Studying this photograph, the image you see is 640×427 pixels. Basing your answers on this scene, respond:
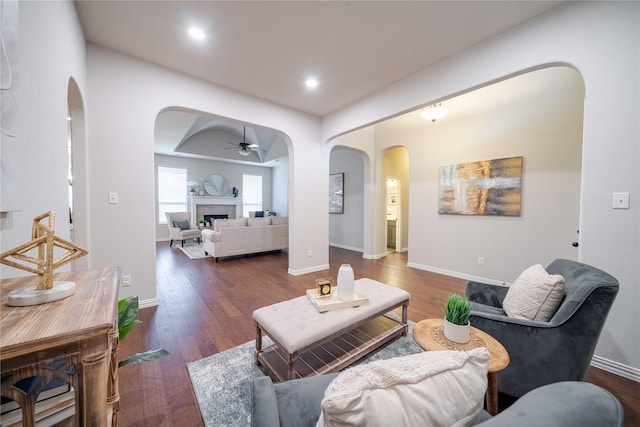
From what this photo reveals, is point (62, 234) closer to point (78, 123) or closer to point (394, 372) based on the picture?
point (78, 123)

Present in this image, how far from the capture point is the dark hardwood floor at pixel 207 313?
1507 millimetres

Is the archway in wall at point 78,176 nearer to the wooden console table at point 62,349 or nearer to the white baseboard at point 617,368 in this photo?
the wooden console table at point 62,349

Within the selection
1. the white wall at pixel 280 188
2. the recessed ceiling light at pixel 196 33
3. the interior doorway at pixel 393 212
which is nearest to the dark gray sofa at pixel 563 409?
the recessed ceiling light at pixel 196 33

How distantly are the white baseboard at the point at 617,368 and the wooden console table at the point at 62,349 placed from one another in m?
2.98

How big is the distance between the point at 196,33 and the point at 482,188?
4.14m

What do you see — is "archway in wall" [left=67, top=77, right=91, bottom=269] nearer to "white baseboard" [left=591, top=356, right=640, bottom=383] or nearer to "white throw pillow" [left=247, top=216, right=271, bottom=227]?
"white throw pillow" [left=247, top=216, right=271, bottom=227]

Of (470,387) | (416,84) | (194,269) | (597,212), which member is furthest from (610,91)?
(194,269)

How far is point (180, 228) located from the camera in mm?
6652

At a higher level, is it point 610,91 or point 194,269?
point 610,91

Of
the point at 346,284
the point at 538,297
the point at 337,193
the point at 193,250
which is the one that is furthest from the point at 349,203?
the point at 538,297

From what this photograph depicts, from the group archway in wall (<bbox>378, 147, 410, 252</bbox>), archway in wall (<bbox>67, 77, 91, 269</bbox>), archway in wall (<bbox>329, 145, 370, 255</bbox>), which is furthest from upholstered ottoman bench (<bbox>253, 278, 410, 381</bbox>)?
archway in wall (<bbox>329, 145, 370, 255</bbox>)

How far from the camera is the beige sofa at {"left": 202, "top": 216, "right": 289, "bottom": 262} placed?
498 centimetres

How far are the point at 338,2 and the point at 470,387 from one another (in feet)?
8.34

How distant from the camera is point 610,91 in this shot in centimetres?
177
